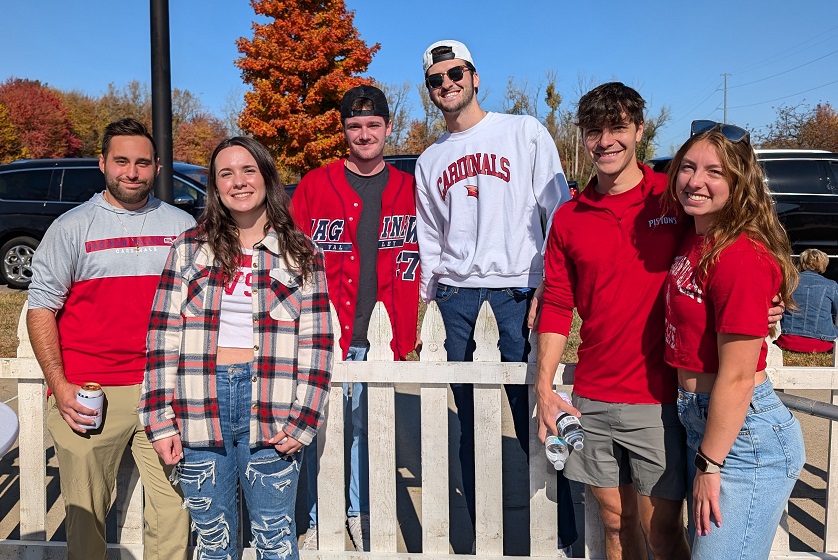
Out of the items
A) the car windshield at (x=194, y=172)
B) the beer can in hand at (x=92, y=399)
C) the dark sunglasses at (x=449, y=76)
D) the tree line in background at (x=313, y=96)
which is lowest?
the beer can in hand at (x=92, y=399)

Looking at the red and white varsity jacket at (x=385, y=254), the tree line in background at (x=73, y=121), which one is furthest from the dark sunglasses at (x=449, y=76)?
the tree line in background at (x=73, y=121)

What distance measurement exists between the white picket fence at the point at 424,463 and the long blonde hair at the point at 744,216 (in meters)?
1.04

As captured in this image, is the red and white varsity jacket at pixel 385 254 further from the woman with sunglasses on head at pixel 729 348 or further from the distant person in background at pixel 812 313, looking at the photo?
the distant person in background at pixel 812 313

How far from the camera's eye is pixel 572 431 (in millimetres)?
2502

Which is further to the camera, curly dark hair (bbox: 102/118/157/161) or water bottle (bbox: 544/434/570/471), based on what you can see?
curly dark hair (bbox: 102/118/157/161)

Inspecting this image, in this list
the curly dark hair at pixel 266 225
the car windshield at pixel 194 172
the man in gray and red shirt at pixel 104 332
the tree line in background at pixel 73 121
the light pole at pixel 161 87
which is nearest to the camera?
the curly dark hair at pixel 266 225

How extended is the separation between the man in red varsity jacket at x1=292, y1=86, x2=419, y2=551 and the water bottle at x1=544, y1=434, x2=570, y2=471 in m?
1.09

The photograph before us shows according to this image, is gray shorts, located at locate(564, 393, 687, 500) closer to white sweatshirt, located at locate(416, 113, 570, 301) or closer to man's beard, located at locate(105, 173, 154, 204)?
white sweatshirt, located at locate(416, 113, 570, 301)

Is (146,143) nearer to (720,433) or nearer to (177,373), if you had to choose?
(177,373)

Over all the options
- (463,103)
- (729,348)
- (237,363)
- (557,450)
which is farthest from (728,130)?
(237,363)

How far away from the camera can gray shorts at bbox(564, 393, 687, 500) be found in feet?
7.89

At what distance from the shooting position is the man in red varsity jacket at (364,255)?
354 cm

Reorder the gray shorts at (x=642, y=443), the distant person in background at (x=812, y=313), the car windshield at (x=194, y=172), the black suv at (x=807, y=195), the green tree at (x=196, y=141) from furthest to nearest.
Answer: the green tree at (x=196, y=141), the car windshield at (x=194, y=172), the black suv at (x=807, y=195), the distant person in background at (x=812, y=313), the gray shorts at (x=642, y=443)

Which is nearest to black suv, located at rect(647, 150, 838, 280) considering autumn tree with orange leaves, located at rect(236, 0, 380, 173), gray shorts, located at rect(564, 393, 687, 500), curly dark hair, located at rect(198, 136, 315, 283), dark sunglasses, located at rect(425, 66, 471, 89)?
dark sunglasses, located at rect(425, 66, 471, 89)
